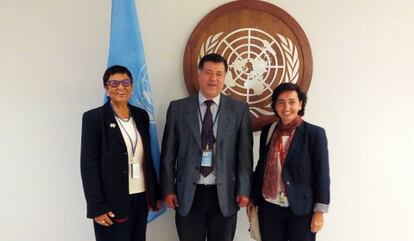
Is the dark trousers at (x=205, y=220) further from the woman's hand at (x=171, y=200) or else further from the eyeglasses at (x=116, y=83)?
the eyeglasses at (x=116, y=83)

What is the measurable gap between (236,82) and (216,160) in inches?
26.9

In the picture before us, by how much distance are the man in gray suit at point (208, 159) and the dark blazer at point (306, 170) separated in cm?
26

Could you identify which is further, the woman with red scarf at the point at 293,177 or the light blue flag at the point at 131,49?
the light blue flag at the point at 131,49

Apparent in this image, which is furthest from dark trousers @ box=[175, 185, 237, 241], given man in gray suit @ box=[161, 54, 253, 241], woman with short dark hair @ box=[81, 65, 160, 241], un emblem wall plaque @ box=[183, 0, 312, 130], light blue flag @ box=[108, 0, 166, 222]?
un emblem wall plaque @ box=[183, 0, 312, 130]

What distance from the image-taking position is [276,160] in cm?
173

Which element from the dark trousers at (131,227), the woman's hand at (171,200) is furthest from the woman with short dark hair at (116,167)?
the woman's hand at (171,200)

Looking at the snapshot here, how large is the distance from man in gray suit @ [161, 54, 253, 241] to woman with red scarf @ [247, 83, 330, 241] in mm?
149

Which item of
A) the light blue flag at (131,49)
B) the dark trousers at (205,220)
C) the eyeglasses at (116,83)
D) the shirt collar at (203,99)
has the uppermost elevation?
the light blue flag at (131,49)

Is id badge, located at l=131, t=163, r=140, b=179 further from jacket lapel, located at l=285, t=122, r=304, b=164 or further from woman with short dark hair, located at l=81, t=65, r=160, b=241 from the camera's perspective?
jacket lapel, located at l=285, t=122, r=304, b=164

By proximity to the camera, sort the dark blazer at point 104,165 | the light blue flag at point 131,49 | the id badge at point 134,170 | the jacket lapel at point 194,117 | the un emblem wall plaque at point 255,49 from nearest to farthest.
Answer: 1. the dark blazer at point 104,165
2. the id badge at point 134,170
3. the jacket lapel at point 194,117
4. the light blue flag at point 131,49
5. the un emblem wall plaque at point 255,49

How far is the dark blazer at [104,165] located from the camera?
5.25 feet

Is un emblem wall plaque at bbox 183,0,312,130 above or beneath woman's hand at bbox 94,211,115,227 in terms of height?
above

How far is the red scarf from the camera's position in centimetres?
171
